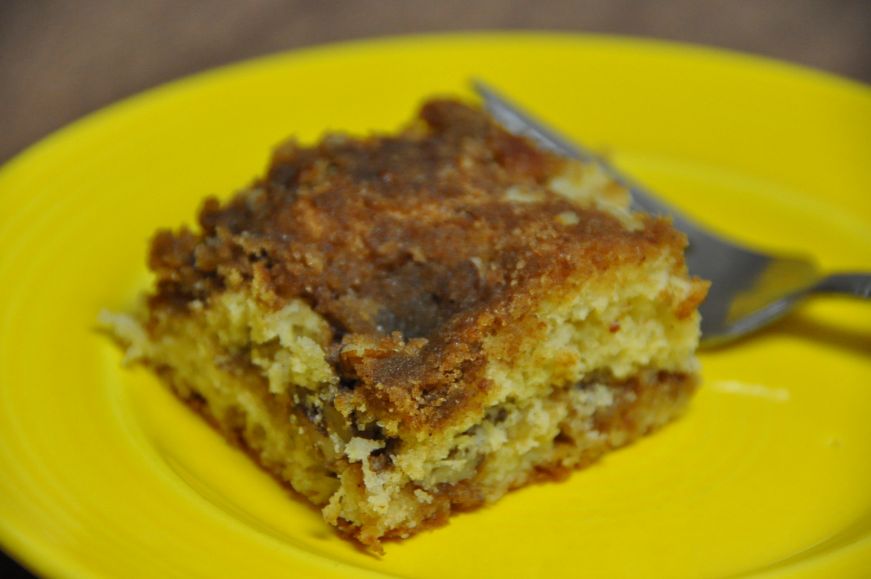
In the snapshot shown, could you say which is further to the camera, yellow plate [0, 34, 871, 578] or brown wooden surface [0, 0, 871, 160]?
brown wooden surface [0, 0, 871, 160]

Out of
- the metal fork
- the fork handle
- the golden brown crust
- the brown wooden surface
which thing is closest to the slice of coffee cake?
the golden brown crust

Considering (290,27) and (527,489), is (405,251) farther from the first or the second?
(290,27)

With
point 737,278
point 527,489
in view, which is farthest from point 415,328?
point 737,278

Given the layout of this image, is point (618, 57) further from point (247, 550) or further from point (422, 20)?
point (247, 550)

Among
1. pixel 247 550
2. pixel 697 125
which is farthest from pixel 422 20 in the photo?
pixel 247 550

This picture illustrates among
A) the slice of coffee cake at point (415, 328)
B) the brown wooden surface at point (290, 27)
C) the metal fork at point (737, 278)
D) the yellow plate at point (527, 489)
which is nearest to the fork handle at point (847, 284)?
the metal fork at point (737, 278)

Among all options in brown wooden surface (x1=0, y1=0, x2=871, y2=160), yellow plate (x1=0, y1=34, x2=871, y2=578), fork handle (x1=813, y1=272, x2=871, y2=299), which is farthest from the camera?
brown wooden surface (x1=0, y1=0, x2=871, y2=160)

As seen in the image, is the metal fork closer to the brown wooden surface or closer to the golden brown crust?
the golden brown crust
